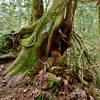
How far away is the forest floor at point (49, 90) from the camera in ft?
15.7

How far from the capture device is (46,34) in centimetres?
572

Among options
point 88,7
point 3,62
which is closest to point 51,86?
point 3,62

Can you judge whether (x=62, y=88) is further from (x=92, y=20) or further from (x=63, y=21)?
(x=92, y=20)

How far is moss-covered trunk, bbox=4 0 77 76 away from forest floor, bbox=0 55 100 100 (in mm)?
454

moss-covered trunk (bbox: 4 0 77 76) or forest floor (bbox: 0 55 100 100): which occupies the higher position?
moss-covered trunk (bbox: 4 0 77 76)

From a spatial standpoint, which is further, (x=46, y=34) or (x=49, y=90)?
(x=46, y=34)

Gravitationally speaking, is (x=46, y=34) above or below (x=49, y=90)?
above

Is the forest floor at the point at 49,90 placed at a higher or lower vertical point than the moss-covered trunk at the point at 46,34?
lower

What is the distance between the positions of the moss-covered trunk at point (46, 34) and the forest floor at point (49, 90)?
1.49ft

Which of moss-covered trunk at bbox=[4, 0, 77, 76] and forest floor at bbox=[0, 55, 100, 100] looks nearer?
forest floor at bbox=[0, 55, 100, 100]

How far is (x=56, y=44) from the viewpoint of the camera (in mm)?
5770

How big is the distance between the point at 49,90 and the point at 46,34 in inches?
55.1

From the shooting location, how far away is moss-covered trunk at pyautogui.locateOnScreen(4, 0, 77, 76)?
557cm

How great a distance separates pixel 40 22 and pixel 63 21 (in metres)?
0.62
